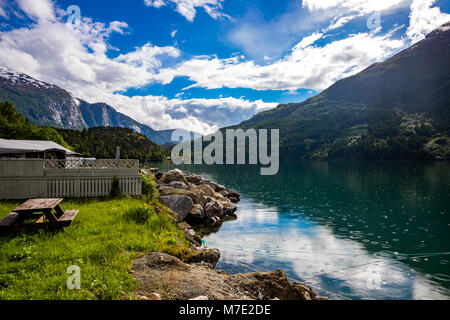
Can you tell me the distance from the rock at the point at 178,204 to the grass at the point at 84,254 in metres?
8.07

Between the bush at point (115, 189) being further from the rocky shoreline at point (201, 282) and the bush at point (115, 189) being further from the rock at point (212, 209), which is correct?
the rock at point (212, 209)

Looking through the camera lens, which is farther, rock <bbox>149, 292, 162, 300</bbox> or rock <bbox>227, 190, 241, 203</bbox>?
rock <bbox>227, 190, 241, 203</bbox>

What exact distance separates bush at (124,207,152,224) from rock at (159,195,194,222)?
317 inches

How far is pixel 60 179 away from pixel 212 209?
13.3 metres

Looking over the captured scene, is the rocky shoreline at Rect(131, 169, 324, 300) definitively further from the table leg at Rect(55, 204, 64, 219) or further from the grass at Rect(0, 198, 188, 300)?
the table leg at Rect(55, 204, 64, 219)

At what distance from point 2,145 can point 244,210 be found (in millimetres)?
24004

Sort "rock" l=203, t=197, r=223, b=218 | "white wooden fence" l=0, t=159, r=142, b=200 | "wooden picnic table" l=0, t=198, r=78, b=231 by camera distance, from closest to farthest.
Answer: "wooden picnic table" l=0, t=198, r=78, b=231
"white wooden fence" l=0, t=159, r=142, b=200
"rock" l=203, t=197, r=223, b=218

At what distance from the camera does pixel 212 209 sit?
995 inches

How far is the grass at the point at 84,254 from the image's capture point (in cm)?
565

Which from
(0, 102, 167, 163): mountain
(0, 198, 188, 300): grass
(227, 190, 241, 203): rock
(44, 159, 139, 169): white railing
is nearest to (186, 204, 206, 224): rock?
(44, 159, 139, 169): white railing

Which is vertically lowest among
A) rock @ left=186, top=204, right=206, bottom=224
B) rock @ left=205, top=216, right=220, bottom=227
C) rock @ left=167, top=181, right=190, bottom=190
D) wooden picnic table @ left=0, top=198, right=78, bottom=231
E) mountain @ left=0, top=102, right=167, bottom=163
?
rock @ left=205, top=216, right=220, bottom=227

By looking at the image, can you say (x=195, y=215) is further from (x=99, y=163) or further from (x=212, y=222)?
(x=99, y=163)

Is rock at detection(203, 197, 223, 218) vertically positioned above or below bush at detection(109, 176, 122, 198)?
below

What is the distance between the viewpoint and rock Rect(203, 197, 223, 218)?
2472 centimetres
